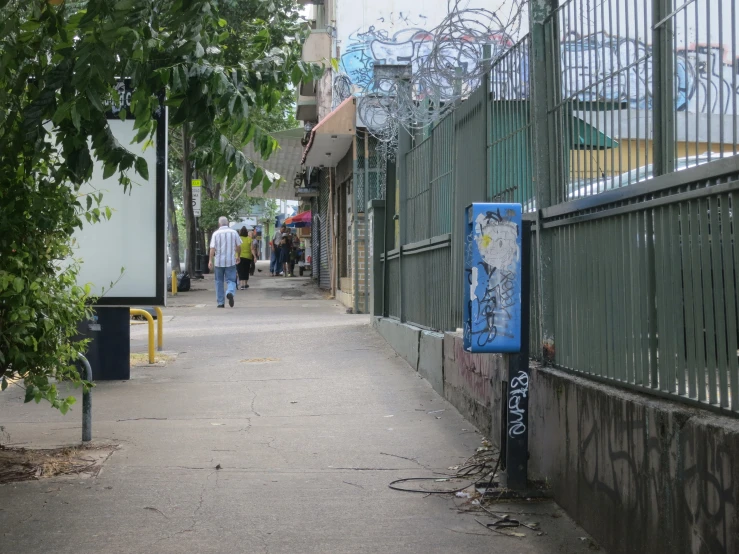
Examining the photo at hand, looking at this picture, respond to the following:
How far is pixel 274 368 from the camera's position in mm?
10852

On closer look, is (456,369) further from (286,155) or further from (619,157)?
(286,155)

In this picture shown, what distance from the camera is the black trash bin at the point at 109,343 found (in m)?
9.58

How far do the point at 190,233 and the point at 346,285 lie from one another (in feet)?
44.6

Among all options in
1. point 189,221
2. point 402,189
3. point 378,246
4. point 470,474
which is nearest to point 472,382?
point 470,474

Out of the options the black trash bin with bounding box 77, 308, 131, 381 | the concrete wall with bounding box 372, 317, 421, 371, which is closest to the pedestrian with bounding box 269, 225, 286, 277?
the concrete wall with bounding box 372, 317, 421, 371

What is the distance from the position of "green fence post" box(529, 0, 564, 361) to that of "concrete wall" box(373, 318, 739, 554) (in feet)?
1.04

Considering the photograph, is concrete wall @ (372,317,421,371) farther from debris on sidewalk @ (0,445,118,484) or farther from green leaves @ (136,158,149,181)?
green leaves @ (136,158,149,181)

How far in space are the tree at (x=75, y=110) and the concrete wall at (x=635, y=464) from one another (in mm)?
2071

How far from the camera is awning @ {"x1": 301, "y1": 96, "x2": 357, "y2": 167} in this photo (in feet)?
57.4

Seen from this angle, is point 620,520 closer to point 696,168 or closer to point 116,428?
point 696,168

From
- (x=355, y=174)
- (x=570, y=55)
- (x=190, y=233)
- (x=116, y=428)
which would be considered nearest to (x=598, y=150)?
(x=570, y=55)

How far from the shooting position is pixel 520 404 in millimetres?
5395

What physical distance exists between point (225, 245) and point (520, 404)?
1431cm

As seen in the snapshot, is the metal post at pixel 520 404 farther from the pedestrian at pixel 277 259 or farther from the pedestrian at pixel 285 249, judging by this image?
the pedestrian at pixel 277 259
